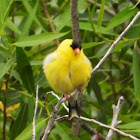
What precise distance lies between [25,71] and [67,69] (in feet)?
1.52

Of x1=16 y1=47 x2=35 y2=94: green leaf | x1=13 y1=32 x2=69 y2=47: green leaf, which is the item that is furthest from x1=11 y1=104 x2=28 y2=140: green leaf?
x1=13 y1=32 x2=69 y2=47: green leaf

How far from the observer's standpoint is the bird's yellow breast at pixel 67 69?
273cm

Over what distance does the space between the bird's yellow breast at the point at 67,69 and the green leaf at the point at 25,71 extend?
0.25 m

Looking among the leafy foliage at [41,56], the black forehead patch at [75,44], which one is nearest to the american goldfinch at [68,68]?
the black forehead patch at [75,44]

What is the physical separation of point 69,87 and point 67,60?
0.48 ft

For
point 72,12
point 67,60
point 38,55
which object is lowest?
point 38,55

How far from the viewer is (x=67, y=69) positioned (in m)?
2.73

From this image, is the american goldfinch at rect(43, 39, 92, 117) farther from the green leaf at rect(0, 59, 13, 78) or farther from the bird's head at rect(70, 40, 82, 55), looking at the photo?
the green leaf at rect(0, 59, 13, 78)

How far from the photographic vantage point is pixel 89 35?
12.7 feet

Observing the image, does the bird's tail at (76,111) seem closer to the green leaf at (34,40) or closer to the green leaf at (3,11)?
the green leaf at (34,40)

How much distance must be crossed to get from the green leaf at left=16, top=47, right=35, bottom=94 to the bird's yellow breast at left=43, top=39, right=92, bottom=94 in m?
0.25

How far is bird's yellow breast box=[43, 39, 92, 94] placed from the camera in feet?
8.95

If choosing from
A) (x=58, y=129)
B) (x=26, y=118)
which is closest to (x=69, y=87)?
(x=58, y=129)

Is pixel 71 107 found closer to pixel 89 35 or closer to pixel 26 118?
pixel 26 118
